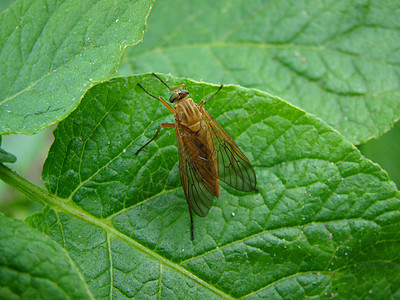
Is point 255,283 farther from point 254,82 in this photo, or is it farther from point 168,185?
point 254,82

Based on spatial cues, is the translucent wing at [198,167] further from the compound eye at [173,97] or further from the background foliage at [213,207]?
the compound eye at [173,97]

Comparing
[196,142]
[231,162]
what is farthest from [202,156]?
[231,162]

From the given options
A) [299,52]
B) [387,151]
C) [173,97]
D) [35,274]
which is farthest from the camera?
[387,151]

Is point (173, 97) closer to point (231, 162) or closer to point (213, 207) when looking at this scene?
point (231, 162)

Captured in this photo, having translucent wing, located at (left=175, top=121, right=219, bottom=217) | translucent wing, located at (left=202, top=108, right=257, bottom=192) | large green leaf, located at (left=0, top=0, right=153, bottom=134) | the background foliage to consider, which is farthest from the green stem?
translucent wing, located at (left=202, top=108, right=257, bottom=192)

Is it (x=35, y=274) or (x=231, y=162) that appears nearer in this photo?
(x=35, y=274)

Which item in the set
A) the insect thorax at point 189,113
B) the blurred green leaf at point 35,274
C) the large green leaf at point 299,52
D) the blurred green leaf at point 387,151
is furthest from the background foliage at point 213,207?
the blurred green leaf at point 387,151

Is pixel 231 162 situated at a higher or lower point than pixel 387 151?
lower
